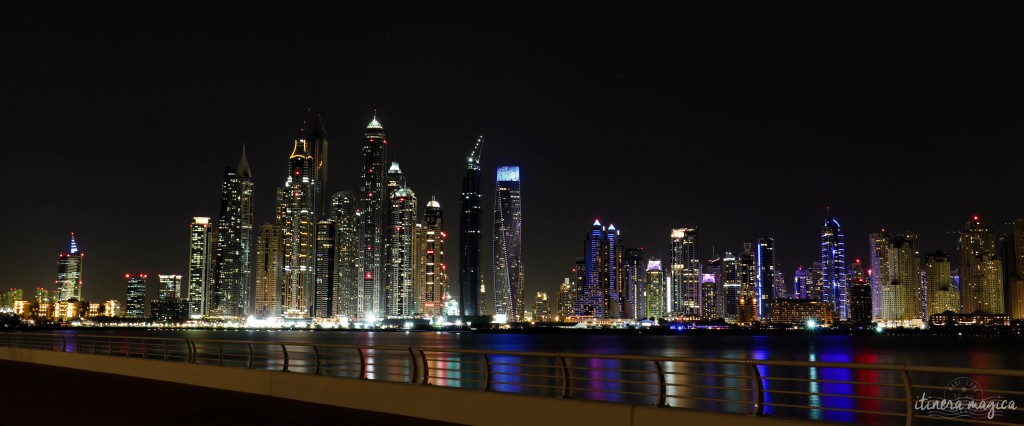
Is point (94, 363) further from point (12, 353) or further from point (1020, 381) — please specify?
point (1020, 381)

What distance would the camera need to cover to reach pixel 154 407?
1620 cm

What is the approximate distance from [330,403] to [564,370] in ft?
16.1

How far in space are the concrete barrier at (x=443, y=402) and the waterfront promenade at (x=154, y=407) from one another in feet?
1.03

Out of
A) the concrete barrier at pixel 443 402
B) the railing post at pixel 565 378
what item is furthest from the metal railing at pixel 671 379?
the concrete barrier at pixel 443 402

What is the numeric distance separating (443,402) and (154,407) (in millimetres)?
4971

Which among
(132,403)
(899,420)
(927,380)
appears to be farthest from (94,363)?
(927,380)

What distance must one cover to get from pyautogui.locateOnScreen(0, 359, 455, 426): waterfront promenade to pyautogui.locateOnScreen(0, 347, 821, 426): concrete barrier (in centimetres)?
32

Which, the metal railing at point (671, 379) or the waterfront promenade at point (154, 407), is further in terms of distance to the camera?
the waterfront promenade at point (154, 407)

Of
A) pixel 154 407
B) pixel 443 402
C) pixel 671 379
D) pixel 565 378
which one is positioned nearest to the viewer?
pixel 565 378

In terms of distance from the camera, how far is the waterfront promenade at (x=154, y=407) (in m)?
14.2

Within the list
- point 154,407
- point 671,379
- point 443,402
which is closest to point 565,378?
point 443,402

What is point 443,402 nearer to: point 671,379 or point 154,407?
point 154,407

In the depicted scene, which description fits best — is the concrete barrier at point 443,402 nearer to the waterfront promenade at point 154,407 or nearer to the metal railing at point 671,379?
the waterfront promenade at point 154,407

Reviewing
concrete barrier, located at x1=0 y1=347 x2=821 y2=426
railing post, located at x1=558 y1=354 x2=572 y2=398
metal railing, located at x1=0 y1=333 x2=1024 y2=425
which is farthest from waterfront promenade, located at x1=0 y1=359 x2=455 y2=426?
railing post, located at x1=558 y1=354 x2=572 y2=398
